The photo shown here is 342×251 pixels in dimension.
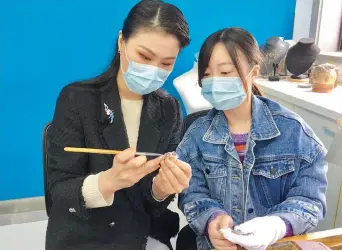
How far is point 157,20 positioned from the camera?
1.13m

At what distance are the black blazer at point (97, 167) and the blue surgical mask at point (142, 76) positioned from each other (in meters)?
0.06

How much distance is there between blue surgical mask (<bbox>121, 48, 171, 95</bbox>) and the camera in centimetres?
119

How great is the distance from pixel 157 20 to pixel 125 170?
1.50 ft

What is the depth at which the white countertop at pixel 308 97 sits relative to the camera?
1.71 m

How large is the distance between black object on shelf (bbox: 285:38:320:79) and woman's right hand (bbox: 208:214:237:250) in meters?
1.58

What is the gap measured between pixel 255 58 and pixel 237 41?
96mm

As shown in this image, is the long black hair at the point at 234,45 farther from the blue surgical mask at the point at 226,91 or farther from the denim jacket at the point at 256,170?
the denim jacket at the point at 256,170

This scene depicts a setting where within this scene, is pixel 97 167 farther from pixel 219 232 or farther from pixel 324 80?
pixel 324 80

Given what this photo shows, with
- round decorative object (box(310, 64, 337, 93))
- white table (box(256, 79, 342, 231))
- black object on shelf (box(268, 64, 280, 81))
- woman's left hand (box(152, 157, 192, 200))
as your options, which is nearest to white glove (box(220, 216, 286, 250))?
woman's left hand (box(152, 157, 192, 200))

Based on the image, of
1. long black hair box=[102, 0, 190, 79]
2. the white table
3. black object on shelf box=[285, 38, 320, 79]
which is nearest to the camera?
long black hair box=[102, 0, 190, 79]

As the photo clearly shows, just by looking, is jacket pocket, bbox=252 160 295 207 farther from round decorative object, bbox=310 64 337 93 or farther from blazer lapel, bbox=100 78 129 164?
round decorative object, bbox=310 64 337 93

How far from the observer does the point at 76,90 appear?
121 centimetres

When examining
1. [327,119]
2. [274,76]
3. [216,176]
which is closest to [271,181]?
[216,176]

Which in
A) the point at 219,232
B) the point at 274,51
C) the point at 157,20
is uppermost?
the point at 157,20
